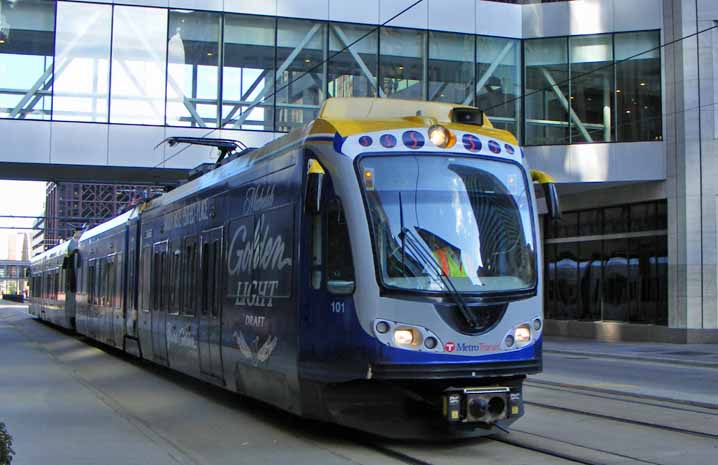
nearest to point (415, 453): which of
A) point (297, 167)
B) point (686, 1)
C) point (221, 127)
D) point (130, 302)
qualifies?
point (297, 167)

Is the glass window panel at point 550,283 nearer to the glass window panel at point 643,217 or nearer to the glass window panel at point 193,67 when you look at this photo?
the glass window panel at point 643,217

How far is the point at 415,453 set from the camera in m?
8.43

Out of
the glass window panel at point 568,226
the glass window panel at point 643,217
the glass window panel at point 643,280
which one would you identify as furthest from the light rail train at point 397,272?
the glass window panel at point 568,226

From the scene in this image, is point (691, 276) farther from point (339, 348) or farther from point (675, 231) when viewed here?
point (339, 348)

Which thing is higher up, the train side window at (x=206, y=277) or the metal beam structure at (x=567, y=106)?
the metal beam structure at (x=567, y=106)

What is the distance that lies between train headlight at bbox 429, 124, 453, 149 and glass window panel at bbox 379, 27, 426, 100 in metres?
22.2

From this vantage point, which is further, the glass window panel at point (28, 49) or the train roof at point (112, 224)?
the glass window panel at point (28, 49)

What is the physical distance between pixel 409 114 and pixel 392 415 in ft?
11.0

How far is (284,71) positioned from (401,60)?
423cm

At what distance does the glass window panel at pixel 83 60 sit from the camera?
2805cm

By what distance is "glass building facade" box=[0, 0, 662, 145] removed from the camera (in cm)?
2833

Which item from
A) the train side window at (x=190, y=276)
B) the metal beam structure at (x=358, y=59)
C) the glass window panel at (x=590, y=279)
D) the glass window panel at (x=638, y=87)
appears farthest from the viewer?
the glass window panel at (x=590, y=279)

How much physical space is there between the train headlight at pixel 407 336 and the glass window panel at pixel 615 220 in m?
24.5

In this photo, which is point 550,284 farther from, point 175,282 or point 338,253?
Result: point 338,253
